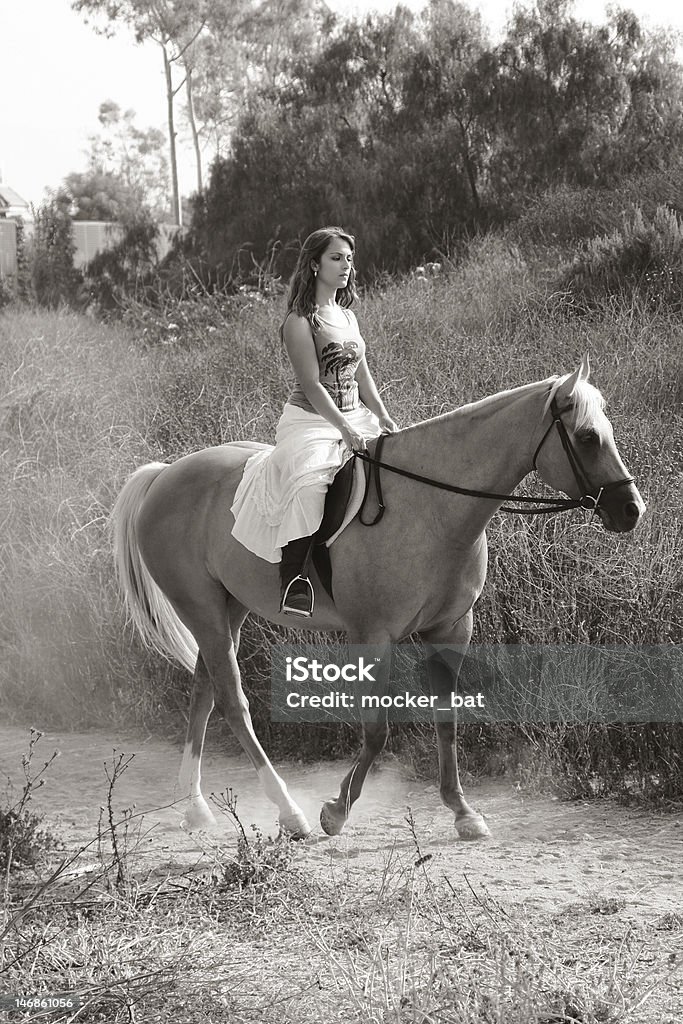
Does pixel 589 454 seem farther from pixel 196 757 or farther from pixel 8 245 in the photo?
pixel 8 245

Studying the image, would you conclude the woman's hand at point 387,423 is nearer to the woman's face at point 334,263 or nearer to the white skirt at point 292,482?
the white skirt at point 292,482

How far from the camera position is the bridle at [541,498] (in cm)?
441

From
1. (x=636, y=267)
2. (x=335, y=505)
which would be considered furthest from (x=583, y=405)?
(x=636, y=267)

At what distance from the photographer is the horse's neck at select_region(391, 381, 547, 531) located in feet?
15.3

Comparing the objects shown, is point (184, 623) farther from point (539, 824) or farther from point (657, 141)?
point (657, 141)

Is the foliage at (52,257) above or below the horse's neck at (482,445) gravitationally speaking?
above

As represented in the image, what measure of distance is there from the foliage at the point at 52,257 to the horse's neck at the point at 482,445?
20.2 m

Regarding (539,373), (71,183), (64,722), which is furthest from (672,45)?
(71,183)

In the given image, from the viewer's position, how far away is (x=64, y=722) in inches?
316

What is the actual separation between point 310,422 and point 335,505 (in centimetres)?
43

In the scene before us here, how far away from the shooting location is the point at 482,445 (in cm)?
479

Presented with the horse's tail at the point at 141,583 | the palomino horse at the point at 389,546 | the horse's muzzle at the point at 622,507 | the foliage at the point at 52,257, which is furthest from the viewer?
the foliage at the point at 52,257

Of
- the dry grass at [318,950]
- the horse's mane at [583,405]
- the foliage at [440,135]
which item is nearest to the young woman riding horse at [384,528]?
the horse's mane at [583,405]

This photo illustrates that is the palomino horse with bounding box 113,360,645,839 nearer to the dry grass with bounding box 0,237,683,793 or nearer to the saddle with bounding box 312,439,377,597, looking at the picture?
the saddle with bounding box 312,439,377,597
